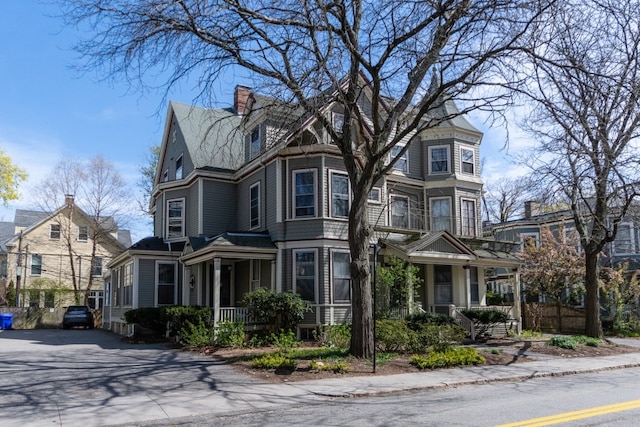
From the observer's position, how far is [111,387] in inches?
404

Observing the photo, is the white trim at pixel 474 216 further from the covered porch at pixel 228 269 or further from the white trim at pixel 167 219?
the white trim at pixel 167 219

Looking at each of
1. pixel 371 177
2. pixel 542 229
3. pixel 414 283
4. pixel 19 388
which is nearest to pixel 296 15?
pixel 371 177

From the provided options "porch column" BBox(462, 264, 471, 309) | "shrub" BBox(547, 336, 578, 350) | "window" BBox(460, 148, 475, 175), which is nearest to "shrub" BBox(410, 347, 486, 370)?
"shrub" BBox(547, 336, 578, 350)

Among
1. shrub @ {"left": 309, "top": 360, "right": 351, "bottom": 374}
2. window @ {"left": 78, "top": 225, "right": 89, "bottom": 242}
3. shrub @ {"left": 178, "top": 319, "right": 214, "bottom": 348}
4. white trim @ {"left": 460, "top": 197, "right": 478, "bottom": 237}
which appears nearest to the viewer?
shrub @ {"left": 309, "top": 360, "right": 351, "bottom": 374}

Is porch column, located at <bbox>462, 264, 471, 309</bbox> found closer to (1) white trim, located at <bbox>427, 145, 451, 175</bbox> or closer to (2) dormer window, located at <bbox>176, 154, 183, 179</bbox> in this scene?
(1) white trim, located at <bbox>427, 145, 451, 175</bbox>

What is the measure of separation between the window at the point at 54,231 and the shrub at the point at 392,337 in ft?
121

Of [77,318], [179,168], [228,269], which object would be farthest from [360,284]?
[77,318]

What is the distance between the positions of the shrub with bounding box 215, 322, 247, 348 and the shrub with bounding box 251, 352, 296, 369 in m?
3.64

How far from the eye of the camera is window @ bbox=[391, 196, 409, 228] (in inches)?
932

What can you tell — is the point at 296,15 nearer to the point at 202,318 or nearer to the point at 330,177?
the point at 330,177

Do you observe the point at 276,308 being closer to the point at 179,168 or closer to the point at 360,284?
the point at 360,284

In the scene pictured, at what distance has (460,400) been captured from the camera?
9414 millimetres

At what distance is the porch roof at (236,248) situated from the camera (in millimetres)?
18859

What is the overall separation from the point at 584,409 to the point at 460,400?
196 cm
